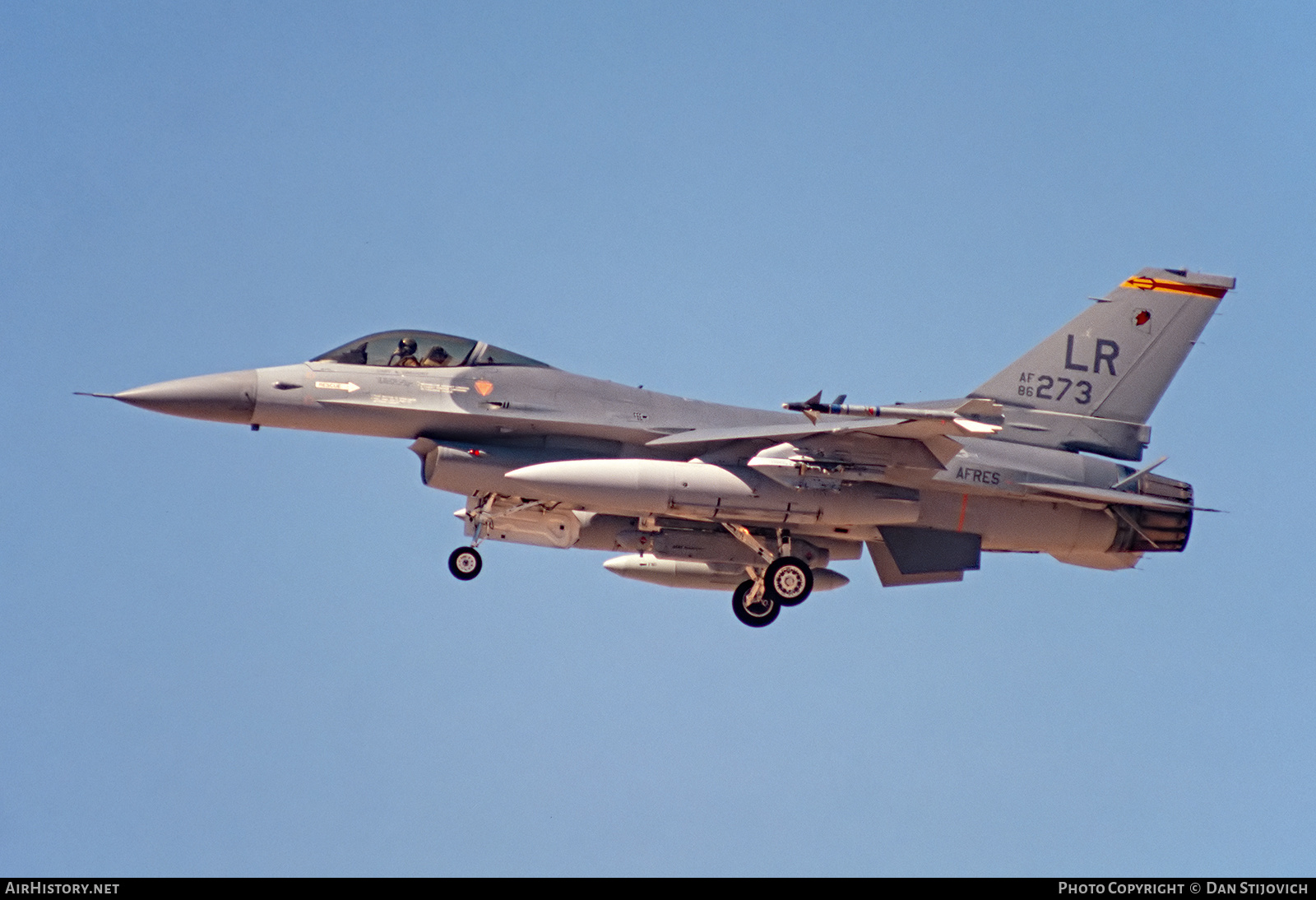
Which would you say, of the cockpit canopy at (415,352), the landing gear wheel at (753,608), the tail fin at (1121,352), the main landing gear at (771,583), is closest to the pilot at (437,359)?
the cockpit canopy at (415,352)

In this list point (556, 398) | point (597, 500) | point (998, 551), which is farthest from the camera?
point (998, 551)

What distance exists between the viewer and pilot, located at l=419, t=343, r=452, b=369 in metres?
18.0

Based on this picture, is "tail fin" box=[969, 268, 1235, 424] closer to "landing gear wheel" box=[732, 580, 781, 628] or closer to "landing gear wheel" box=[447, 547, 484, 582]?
"landing gear wheel" box=[732, 580, 781, 628]

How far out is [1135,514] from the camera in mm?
18547

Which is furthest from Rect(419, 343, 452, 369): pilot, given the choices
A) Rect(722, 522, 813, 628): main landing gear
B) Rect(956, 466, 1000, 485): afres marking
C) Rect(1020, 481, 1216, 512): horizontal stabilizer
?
Rect(1020, 481, 1216, 512): horizontal stabilizer

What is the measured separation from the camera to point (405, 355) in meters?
18.0

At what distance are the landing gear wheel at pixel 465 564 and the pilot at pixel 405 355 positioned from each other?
2.11 m

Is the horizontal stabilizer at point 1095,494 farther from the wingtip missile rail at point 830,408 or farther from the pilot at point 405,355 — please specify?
the pilot at point 405,355

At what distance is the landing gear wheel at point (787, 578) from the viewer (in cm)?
1847

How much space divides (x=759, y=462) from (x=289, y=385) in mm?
5033

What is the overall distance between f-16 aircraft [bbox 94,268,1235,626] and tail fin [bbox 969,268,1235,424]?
0.8 inches

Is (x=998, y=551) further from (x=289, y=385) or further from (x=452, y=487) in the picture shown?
(x=289, y=385)
